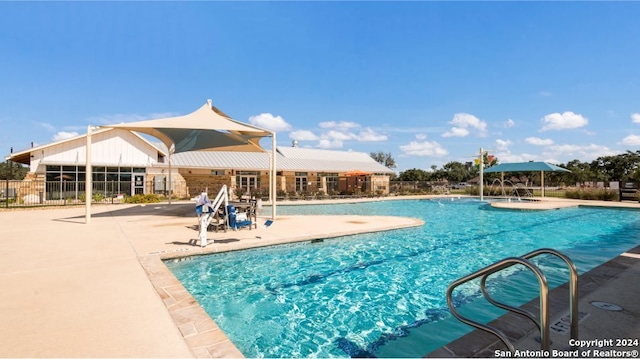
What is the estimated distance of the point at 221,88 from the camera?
2194cm

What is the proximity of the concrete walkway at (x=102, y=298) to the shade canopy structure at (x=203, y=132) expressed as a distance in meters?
3.76

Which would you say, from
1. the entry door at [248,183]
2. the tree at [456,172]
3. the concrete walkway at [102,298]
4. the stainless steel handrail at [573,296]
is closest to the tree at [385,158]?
the tree at [456,172]

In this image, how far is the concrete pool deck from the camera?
8.21 feet

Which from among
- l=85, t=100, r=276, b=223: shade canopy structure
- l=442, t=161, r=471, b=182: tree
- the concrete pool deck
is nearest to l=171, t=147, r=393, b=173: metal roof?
Answer: l=85, t=100, r=276, b=223: shade canopy structure

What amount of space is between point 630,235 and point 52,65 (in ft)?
85.3

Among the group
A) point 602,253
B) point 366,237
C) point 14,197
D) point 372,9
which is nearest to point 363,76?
point 372,9

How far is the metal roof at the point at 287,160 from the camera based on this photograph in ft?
75.2

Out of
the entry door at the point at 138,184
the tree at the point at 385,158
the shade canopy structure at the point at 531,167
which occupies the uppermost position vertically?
the tree at the point at 385,158

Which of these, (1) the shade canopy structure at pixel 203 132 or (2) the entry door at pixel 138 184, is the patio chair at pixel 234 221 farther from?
(2) the entry door at pixel 138 184

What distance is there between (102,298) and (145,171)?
21585mm

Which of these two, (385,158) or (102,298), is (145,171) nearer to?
(102,298)

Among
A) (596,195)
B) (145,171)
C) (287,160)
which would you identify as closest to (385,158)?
(287,160)

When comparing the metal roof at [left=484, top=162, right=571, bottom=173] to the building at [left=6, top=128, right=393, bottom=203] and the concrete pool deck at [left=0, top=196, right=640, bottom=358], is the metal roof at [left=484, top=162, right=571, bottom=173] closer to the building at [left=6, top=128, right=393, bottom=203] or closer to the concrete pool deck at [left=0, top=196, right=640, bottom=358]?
the building at [left=6, top=128, right=393, bottom=203]

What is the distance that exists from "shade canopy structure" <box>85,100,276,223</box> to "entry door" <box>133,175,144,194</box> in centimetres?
867
